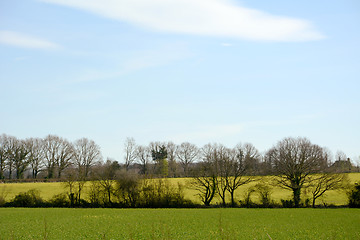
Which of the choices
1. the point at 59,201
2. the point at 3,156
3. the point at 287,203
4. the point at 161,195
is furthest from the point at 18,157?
the point at 287,203

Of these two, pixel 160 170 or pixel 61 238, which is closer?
pixel 61 238

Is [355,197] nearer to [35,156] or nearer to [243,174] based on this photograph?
[243,174]

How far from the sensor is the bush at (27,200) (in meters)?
51.5

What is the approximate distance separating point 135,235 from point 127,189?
29.3 metres

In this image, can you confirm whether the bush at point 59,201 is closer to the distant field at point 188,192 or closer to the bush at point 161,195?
the distant field at point 188,192

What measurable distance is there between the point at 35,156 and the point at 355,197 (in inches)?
2634

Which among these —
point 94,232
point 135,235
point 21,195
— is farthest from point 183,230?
point 21,195

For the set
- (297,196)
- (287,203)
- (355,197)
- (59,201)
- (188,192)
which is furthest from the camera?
(188,192)

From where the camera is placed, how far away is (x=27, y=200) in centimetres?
5184

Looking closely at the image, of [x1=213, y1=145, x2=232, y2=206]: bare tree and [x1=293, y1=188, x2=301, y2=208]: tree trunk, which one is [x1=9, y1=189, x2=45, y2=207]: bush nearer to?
[x1=213, y1=145, x2=232, y2=206]: bare tree

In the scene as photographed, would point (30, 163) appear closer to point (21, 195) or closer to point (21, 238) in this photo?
point (21, 195)

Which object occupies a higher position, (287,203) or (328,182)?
(328,182)

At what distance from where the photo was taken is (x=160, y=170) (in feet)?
276

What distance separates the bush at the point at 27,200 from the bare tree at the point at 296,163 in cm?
3795
